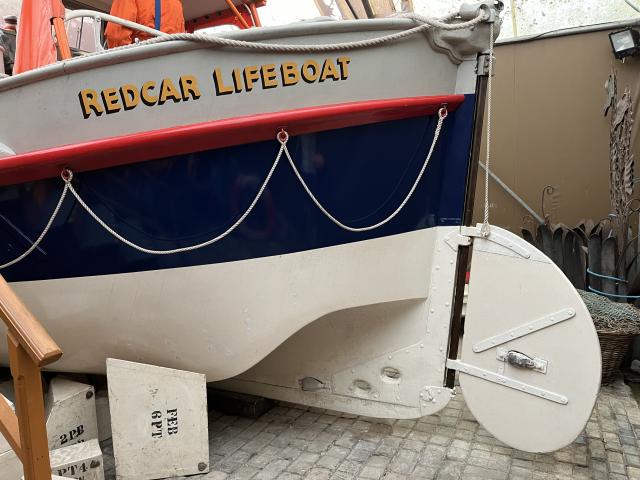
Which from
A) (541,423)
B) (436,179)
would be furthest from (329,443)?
(436,179)

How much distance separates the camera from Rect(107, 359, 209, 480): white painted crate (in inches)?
100

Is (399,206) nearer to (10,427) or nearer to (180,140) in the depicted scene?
(180,140)

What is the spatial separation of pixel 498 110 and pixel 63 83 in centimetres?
463

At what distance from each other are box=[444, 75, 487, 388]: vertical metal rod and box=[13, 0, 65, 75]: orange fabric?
2141mm

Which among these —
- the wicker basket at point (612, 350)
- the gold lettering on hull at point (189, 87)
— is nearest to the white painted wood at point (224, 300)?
the gold lettering on hull at point (189, 87)

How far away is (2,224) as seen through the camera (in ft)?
8.04

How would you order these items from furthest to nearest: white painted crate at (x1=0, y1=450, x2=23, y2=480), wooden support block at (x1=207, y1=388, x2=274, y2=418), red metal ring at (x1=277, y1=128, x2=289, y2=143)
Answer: wooden support block at (x1=207, y1=388, x2=274, y2=418), red metal ring at (x1=277, y1=128, x2=289, y2=143), white painted crate at (x1=0, y1=450, x2=23, y2=480)

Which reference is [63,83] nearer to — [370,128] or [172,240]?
[172,240]

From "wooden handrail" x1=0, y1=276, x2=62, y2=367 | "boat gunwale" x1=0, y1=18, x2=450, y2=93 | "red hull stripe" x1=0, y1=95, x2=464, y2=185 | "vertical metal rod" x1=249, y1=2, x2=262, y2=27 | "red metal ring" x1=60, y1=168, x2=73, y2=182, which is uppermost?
"vertical metal rod" x1=249, y1=2, x2=262, y2=27

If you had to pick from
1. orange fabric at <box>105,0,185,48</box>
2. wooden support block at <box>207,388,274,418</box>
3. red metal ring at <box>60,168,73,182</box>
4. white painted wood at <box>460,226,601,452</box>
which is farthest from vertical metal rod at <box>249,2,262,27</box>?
wooden support block at <box>207,388,274,418</box>

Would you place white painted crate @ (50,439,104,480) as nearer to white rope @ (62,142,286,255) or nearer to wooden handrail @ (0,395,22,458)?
wooden handrail @ (0,395,22,458)

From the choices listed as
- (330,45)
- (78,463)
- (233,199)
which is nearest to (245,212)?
(233,199)

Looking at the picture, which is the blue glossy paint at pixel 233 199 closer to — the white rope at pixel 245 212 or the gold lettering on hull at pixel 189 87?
the white rope at pixel 245 212

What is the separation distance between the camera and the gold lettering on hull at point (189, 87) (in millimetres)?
2215
